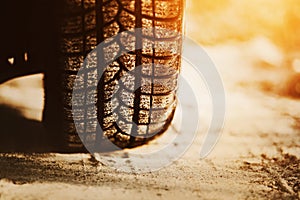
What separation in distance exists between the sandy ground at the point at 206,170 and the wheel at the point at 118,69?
0.15 meters

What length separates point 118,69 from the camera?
1.37 meters

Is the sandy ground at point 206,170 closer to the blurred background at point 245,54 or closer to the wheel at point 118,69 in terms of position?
the blurred background at point 245,54

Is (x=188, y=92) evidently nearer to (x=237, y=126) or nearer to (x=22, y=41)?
(x=237, y=126)

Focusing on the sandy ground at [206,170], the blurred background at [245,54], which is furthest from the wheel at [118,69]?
the blurred background at [245,54]

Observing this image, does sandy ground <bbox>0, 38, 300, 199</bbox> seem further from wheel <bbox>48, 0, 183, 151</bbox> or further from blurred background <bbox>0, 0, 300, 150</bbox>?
wheel <bbox>48, 0, 183, 151</bbox>

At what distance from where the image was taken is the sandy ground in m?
1.35

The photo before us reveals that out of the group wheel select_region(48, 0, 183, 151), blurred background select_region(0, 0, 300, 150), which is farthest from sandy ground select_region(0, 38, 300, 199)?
wheel select_region(48, 0, 183, 151)

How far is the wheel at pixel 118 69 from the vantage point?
1283 millimetres

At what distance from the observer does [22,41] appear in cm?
147

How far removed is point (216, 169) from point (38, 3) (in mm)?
788

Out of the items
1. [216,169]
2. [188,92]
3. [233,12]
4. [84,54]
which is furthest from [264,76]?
[84,54]

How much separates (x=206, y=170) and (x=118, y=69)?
47cm

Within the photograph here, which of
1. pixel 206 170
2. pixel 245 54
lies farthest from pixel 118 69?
pixel 245 54

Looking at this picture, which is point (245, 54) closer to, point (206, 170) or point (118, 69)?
point (206, 170)
